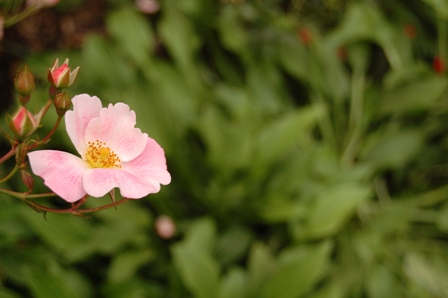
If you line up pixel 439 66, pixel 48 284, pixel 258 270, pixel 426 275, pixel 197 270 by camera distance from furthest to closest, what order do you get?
pixel 439 66, pixel 426 275, pixel 258 270, pixel 197 270, pixel 48 284

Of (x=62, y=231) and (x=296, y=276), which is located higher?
(x=62, y=231)

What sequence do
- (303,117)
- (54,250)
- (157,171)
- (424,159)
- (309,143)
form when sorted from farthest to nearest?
(424,159) < (309,143) < (303,117) < (54,250) < (157,171)

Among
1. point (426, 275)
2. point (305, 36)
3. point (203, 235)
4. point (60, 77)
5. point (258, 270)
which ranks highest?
point (60, 77)

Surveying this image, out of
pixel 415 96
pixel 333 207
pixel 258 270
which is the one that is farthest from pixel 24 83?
pixel 415 96

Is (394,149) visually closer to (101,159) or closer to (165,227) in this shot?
(165,227)

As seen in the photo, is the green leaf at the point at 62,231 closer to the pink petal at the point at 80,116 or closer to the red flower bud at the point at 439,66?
the pink petal at the point at 80,116

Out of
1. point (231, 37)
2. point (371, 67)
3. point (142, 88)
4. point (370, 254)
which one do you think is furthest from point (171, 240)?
point (371, 67)

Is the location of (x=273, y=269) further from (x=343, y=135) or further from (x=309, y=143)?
(x=343, y=135)

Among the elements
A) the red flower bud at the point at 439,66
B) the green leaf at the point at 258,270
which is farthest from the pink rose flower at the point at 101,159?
the red flower bud at the point at 439,66
